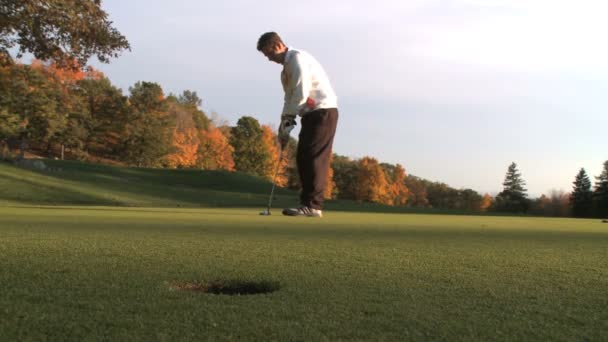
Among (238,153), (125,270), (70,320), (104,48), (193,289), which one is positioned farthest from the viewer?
(238,153)

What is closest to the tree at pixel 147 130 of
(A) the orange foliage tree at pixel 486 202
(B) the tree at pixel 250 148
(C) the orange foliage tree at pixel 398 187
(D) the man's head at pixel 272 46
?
(B) the tree at pixel 250 148

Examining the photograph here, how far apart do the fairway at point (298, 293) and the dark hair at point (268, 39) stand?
2620 mm

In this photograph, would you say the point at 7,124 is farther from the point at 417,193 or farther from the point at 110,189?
the point at 417,193

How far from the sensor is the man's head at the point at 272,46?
5273 mm

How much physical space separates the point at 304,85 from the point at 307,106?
9.8 inches

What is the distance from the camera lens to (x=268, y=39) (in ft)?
17.3

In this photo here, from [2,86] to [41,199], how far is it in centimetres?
2396

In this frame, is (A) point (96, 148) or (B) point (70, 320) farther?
(A) point (96, 148)

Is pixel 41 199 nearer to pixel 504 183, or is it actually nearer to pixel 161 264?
pixel 161 264

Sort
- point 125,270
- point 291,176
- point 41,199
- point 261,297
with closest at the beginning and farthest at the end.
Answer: point 261,297 → point 125,270 → point 41,199 → point 291,176

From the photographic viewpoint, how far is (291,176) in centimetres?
6550

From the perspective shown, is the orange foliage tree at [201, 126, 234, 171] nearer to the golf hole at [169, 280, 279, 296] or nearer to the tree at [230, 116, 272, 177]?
the tree at [230, 116, 272, 177]

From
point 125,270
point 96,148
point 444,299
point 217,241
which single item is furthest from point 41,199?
point 96,148

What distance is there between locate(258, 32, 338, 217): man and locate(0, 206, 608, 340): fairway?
77.1 inches
